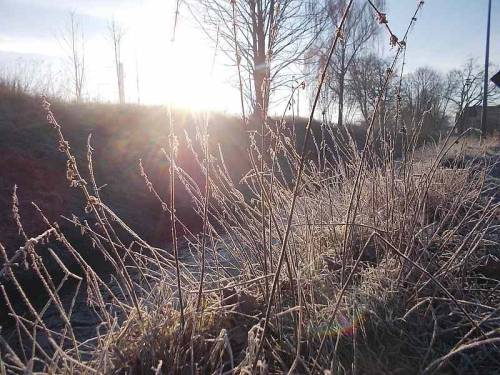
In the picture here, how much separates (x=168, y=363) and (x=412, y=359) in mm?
833

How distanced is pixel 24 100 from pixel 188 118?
349cm

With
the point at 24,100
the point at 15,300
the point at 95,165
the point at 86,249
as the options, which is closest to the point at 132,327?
the point at 15,300

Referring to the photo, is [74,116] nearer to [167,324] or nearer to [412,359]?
[167,324]

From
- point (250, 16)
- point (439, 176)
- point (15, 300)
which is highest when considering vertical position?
point (250, 16)

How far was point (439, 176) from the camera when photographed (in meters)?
3.35

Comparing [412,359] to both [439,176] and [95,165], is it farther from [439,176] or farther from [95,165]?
[95,165]

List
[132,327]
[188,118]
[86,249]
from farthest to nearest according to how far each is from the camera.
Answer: [188,118]
[86,249]
[132,327]

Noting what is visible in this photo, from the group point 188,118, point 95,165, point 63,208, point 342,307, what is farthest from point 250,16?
point 342,307

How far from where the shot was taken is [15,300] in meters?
3.37

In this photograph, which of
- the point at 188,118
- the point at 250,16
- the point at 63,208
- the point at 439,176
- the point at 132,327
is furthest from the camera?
the point at 250,16

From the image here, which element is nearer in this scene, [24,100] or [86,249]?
[86,249]

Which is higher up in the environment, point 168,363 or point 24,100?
point 24,100

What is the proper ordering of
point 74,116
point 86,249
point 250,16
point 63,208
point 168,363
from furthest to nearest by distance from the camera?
1. point 250,16
2. point 74,116
3. point 63,208
4. point 86,249
5. point 168,363

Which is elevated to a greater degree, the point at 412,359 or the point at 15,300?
the point at 412,359
